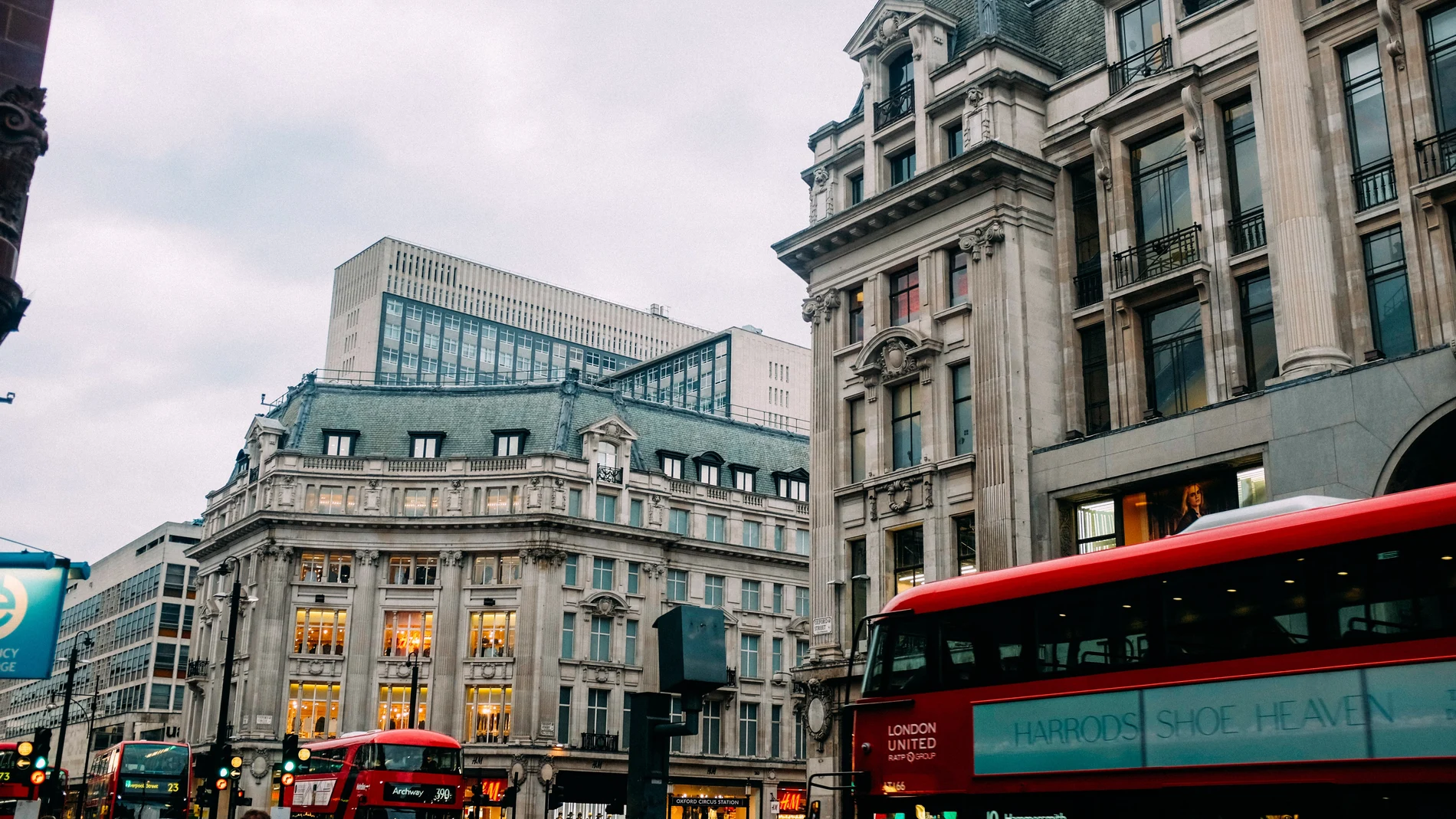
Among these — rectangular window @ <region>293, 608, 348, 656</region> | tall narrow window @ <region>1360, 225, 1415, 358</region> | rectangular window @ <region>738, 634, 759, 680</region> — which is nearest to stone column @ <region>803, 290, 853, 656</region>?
tall narrow window @ <region>1360, 225, 1415, 358</region>

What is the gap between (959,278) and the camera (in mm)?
36906

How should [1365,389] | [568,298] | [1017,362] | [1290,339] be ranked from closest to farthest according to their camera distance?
[1365,389] → [1290,339] → [1017,362] → [568,298]

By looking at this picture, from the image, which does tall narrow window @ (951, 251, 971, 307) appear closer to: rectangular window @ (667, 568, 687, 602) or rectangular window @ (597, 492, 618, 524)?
rectangular window @ (597, 492, 618, 524)

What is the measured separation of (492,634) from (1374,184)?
50.8m

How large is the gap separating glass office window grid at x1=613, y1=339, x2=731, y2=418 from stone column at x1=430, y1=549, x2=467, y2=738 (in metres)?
48.0

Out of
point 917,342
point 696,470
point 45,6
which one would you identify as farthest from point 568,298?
point 45,6

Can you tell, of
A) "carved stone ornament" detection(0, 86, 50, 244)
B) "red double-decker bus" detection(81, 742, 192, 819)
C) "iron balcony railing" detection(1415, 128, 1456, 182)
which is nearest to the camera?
"carved stone ornament" detection(0, 86, 50, 244)

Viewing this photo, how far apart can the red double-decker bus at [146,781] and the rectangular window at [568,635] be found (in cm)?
2487

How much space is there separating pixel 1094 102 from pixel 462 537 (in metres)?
44.2

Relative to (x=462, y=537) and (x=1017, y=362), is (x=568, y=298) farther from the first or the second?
(x=1017, y=362)

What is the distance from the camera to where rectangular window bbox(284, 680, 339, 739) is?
220 ft

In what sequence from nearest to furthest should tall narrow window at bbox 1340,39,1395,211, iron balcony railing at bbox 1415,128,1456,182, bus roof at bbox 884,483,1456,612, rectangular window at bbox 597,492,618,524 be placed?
bus roof at bbox 884,483,1456,612 → iron balcony railing at bbox 1415,128,1456,182 → tall narrow window at bbox 1340,39,1395,211 → rectangular window at bbox 597,492,618,524

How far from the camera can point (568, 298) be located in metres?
163

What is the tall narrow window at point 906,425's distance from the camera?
120 feet
